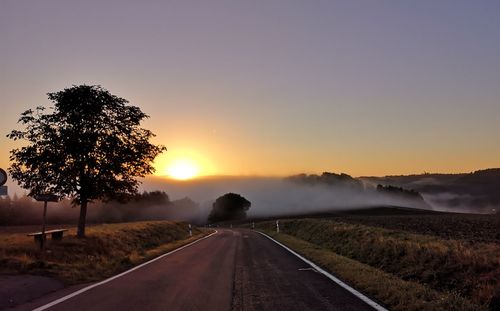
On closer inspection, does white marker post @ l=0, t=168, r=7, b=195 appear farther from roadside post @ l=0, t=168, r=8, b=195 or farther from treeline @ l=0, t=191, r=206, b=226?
treeline @ l=0, t=191, r=206, b=226

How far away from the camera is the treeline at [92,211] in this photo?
8369cm

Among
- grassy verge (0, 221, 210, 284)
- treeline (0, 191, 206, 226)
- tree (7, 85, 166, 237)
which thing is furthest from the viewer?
treeline (0, 191, 206, 226)

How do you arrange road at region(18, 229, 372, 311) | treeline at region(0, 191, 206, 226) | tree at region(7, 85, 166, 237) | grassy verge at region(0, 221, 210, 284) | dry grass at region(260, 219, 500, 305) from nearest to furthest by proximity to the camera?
road at region(18, 229, 372, 311), dry grass at region(260, 219, 500, 305), grassy verge at region(0, 221, 210, 284), tree at region(7, 85, 166, 237), treeline at region(0, 191, 206, 226)

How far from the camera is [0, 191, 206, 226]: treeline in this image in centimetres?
8369

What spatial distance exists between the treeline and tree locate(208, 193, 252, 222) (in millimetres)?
23805

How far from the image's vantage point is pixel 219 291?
35.2 feet

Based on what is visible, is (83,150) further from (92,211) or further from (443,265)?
(92,211)

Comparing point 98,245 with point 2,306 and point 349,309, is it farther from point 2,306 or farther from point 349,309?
point 349,309

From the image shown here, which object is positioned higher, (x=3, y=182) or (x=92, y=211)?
(x=92, y=211)

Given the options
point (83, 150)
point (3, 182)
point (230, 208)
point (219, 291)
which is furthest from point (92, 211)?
point (219, 291)

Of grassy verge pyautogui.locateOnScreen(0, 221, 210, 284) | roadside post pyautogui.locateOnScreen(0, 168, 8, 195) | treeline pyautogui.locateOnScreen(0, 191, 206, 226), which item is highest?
treeline pyautogui.locateOnScreen(0, 191, 206, 226)

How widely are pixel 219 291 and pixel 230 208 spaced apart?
138m

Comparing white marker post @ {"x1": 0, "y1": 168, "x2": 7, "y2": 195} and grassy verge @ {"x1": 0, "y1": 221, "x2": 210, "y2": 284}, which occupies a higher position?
white marker post @ {"x1": 0, "y1": 168, "x2": 7, "y2": 195}

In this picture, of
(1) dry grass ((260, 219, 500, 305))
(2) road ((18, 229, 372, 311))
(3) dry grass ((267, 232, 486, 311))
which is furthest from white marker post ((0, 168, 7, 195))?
(1) dry grass ((260, 219, 500, 305))
